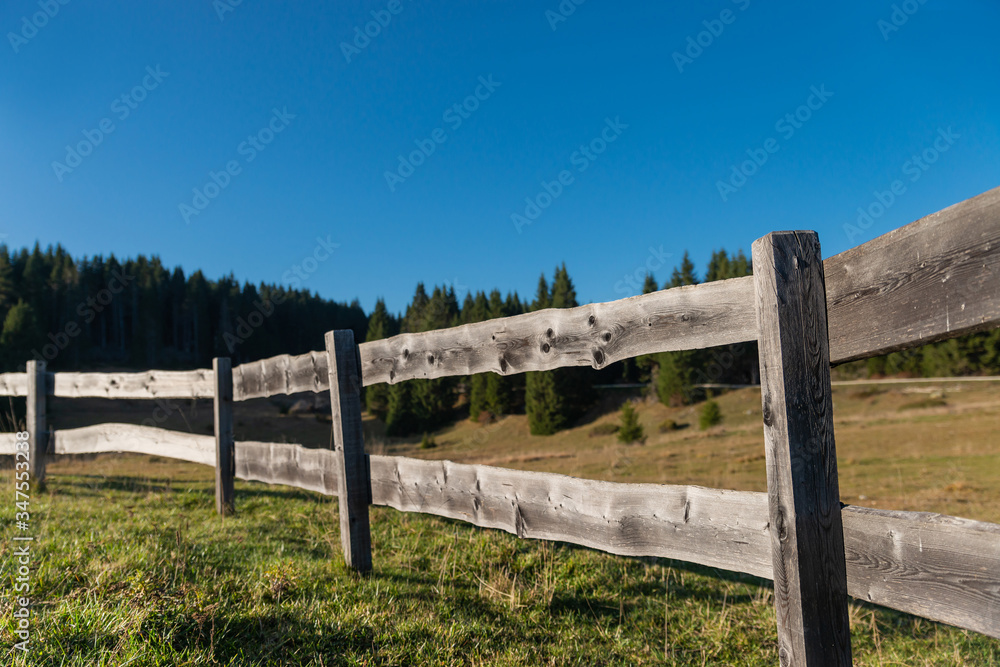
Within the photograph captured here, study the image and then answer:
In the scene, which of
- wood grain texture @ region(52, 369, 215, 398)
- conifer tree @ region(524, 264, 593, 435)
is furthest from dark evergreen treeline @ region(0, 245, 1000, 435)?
wood grain texture @ region(52, 369, 215, 398)

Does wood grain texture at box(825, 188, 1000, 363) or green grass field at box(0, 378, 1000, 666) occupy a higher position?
wood grain texture at box(825, 188, 1000, 363)

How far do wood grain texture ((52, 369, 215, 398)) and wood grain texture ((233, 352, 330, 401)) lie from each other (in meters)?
0.55

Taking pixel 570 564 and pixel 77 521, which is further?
pixel 77 521

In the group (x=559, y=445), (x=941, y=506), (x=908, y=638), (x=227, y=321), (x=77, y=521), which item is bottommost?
(x=559, y=445)

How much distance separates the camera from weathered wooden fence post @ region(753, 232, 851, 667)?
6.77ft

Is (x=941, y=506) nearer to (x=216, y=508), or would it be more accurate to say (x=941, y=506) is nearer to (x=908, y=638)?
(x=908, y=638)

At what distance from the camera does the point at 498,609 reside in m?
3.53

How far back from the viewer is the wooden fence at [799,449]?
174cm

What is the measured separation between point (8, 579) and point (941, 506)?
13364mm

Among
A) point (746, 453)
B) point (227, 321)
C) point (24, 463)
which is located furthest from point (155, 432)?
point (227, 321)

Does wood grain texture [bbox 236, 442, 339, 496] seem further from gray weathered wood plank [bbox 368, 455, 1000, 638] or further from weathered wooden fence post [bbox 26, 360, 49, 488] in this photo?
weathered wooden fence post [bbox 26, 360, 49, 488]

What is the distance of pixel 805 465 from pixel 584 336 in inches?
47.1

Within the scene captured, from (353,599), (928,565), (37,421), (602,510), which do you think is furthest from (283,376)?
(928,565)

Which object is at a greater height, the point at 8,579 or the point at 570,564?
the point at 8,579
